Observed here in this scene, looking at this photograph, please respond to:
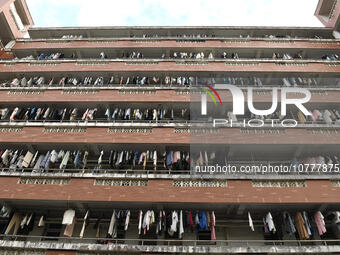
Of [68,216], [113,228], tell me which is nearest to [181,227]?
[113,228]

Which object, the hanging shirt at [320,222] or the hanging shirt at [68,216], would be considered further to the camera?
the hanging shirt at [68,216]

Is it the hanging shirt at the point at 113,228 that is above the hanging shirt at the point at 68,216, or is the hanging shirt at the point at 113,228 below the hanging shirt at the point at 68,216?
below

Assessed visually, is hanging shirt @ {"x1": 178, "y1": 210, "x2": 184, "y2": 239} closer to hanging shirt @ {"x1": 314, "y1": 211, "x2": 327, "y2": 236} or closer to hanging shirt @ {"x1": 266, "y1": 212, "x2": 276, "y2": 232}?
hanging shirt @ {"x1": 266, "y1": 212, "x2": 276, "y2": 232}

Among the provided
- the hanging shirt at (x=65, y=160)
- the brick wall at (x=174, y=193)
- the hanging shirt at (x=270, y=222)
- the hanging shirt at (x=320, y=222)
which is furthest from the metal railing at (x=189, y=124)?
the hanging shirt at (x=270, y=222)

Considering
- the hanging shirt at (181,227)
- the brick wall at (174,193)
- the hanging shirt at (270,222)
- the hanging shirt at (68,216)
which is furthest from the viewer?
the brick wall at (174,193)

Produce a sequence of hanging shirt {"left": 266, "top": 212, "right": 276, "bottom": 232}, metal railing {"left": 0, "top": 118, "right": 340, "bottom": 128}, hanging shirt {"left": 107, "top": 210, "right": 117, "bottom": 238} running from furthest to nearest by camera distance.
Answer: metal railing {"left": 0, "top": 118, "right": 340, "bottom": 128}
hanging shirt {"left": 107, "top": 210, "right": 117, "bottom": 238}
hanging shirt {"left": 266, "top": 212, "right": 276, "bottom": 232}

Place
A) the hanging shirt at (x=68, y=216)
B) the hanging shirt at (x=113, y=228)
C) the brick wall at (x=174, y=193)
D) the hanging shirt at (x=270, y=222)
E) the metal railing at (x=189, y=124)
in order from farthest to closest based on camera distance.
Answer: the metal railing at (x=189, y=124)
the brick wall at (x=174, y=193)
the hanging shirt at (x=68, y=216)
the hanging shirt at (x=113, y=228)
the hanging shirt at (x=270, y=222)

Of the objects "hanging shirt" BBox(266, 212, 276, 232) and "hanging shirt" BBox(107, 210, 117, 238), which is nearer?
"hanging shirt" BBox(266, 212, 276, 232)

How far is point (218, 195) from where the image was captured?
13219mm

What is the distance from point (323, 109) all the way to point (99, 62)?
57.1ft

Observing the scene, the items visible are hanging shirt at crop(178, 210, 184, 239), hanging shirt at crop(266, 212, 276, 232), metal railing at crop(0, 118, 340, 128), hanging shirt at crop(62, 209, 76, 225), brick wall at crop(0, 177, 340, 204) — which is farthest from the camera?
metal railing at crop(0, 118, 340, 128)

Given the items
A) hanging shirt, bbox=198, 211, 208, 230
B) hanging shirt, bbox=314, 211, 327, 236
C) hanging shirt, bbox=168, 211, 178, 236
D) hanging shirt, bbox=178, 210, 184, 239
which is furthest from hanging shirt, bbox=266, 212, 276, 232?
hanging shirt, bbox=168, 211, 178, 236

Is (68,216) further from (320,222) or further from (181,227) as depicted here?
(320,222)

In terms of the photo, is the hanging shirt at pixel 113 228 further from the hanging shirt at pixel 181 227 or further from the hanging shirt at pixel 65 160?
the hanging shirt at pixel 65 160
